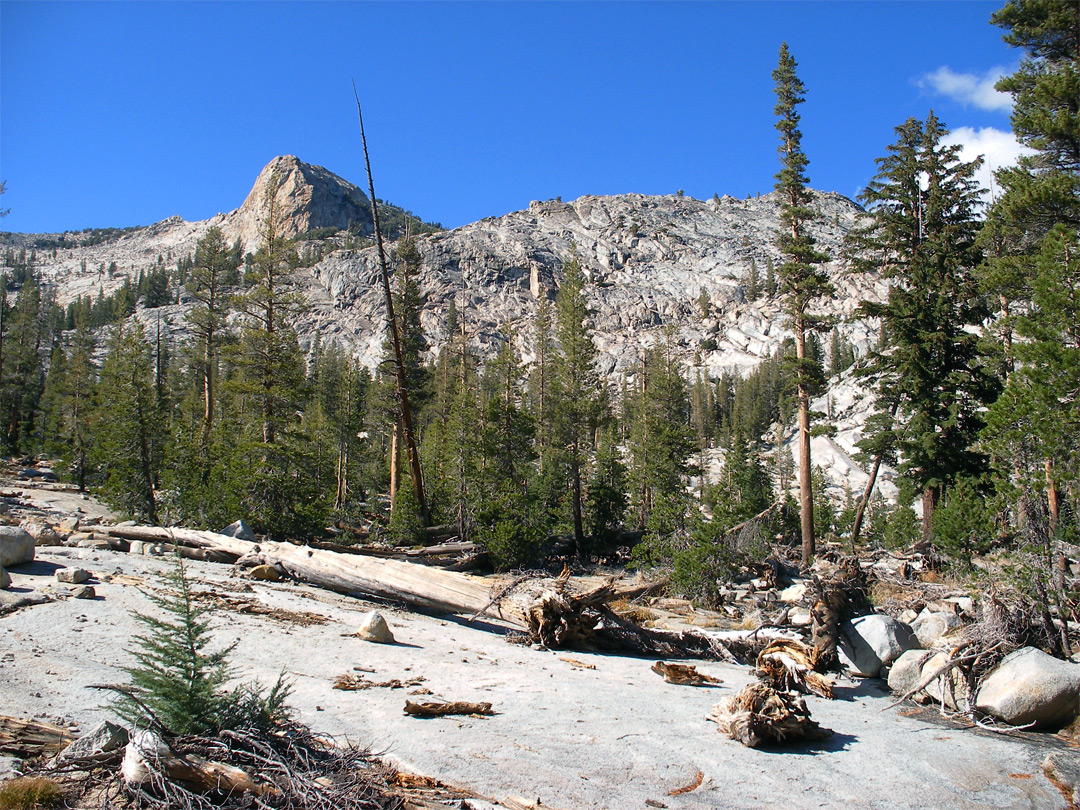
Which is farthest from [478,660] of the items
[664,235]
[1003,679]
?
[664,235]

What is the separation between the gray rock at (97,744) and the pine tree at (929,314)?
21.6 m

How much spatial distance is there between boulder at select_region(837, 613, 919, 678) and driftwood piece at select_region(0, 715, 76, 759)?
28.5 ft

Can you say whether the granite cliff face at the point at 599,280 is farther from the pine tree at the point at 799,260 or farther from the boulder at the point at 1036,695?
the boulder at the point at 1036,695

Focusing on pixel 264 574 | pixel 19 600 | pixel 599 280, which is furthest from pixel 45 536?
pixel 599 280

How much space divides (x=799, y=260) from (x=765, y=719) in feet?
61.3

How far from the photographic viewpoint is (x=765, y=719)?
17.2ft

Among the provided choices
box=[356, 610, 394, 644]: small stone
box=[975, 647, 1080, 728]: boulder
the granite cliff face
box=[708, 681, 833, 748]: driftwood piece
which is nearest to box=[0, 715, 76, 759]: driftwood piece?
box=[356, 610, 394, 644]: small stone

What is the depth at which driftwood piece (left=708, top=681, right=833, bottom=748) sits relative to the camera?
17.1 feet

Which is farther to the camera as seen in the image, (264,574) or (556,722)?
(264,574)

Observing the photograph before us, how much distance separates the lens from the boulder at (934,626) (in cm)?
836

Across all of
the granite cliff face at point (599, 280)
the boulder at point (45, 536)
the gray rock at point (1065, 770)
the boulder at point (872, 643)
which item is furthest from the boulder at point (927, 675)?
the granite cliff face at point (599, 280)

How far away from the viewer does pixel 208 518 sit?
1642 centimetres

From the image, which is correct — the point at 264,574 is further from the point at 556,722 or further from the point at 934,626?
the point at 934,626

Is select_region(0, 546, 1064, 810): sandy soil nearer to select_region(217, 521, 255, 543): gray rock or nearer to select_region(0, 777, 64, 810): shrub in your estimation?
select_region(0, 777, 64, 810): shrub
